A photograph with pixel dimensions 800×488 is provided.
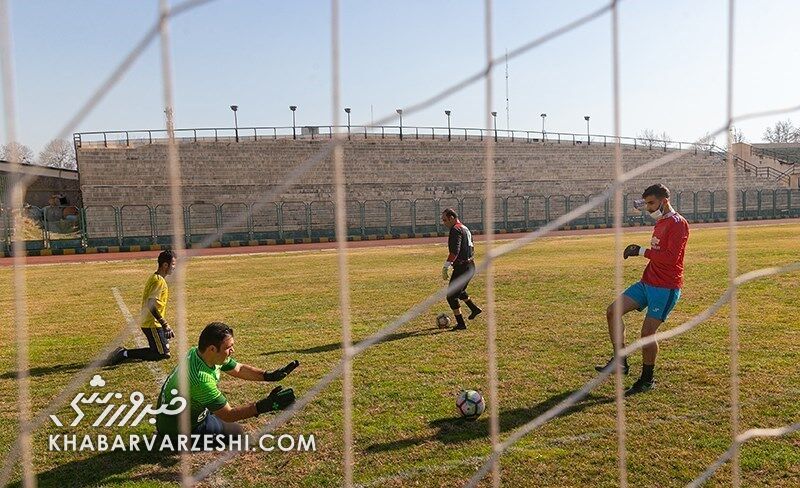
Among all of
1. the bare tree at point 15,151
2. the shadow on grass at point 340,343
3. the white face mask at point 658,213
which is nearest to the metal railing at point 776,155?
the shadow on grass at point 340,343

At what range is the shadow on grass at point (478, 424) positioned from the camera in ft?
12.6

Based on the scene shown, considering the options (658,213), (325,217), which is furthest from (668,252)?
(325,217)

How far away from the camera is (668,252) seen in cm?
478

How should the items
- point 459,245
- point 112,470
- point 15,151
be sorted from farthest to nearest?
point 459,245, point 112,470, point 15,151

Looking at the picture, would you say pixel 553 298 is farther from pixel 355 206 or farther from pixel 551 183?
pixel 551 183

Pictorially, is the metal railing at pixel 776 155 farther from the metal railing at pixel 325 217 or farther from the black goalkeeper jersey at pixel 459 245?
the black goalkeeper jersey at pixel 459 245

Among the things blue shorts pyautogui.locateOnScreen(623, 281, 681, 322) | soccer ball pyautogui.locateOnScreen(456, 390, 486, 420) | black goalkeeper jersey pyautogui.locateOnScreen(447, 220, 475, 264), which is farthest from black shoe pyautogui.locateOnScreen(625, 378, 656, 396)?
black goalkeeper jersey pyautogui.locateOnScreen(447, 220, 475, 264)

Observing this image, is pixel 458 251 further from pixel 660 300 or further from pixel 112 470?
pixel 112 470

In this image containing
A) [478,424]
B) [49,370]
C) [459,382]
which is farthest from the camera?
[49,370]

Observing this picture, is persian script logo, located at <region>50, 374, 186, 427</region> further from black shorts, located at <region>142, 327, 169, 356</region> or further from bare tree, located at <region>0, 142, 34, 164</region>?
bare tree, located at <region>0, 142, 34, 164</region>

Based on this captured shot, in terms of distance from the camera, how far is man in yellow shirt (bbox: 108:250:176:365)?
235 inches

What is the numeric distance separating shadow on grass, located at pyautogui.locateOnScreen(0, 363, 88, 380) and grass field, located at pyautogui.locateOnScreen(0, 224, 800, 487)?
0.03 metres

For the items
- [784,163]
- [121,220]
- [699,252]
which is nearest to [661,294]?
[699,252]

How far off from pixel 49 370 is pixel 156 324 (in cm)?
99
